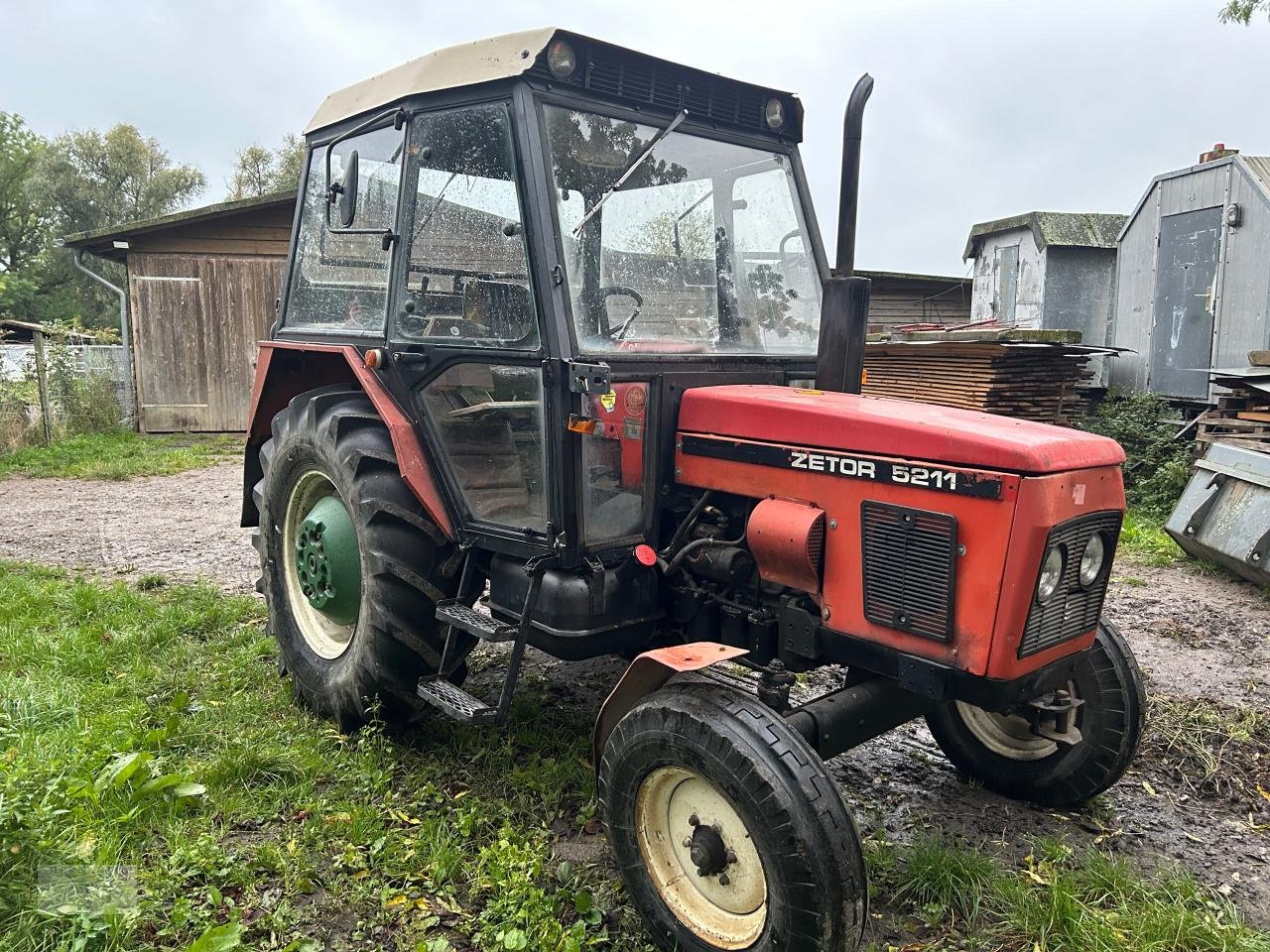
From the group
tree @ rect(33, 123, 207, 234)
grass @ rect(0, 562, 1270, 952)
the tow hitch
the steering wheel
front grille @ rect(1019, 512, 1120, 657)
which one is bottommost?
grass @ rect(0, 562, 1270, 952)

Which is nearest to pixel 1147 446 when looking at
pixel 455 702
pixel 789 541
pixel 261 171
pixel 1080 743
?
pixel 1080 743

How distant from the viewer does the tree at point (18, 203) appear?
29688 millimetres

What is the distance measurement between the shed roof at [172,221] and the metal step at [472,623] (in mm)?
10357

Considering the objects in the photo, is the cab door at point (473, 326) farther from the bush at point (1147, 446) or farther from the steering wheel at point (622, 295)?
the bush at point (1147, 446)

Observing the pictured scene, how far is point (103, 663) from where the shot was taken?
13.8 feet

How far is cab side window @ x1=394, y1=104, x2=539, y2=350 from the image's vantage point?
119 inches

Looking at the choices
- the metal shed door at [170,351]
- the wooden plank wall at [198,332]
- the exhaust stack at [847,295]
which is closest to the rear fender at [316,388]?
the exhaust stack at [847,295]

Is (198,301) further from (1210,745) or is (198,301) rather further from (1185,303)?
(1210,745)

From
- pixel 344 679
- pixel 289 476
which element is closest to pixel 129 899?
pixel 344 679

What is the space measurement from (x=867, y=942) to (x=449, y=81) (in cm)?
290

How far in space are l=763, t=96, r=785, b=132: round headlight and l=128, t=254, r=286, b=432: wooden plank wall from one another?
1080 cm

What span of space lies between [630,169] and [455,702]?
72.2 inches

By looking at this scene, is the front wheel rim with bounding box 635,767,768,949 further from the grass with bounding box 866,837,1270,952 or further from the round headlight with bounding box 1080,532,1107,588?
the round headlight with bounding box 1080,532,1107,588

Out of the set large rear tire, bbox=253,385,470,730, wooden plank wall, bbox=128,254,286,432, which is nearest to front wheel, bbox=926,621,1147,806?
large rear tire, bbox=253,385,470,730
